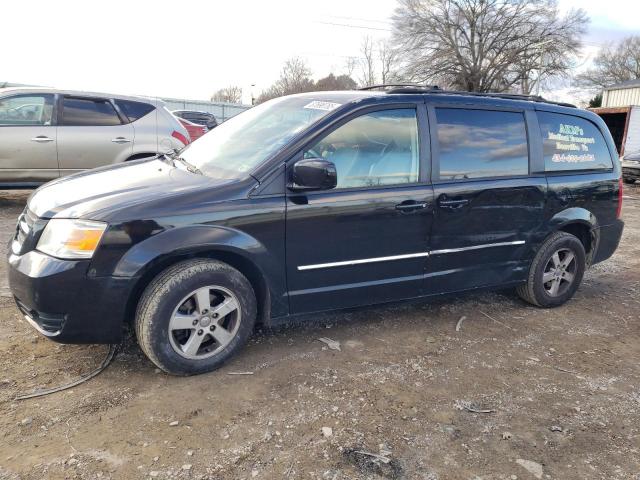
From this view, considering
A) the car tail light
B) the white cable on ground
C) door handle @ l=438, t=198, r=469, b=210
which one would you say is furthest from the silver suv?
door handle @ l=438, t=198, r=469, b=210

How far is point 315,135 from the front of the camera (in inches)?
128

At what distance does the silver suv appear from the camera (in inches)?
271

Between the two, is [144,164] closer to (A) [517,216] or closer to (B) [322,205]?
(B) [322,205]

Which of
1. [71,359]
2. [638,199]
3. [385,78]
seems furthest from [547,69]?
[71,359]

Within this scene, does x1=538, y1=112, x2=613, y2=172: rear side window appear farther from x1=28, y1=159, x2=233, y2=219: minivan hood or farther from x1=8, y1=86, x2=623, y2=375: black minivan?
x1=28, y1=159, x2=233, y2=219: minivan hood

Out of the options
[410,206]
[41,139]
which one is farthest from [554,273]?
[41,139]

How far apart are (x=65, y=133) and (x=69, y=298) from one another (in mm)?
5176

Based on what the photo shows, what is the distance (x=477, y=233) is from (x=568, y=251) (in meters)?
1.19

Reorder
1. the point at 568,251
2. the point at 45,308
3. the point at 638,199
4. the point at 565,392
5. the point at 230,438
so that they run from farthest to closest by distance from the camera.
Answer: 1. the point at 638,199
2. the point at 568,251
3. the point at 565,392
4. the point at 45,308
5. the point at 230,438

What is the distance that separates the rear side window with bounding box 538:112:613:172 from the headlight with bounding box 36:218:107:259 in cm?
352

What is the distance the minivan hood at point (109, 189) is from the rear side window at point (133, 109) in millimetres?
4130

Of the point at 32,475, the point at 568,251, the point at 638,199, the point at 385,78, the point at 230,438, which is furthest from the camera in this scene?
the point at 385,78

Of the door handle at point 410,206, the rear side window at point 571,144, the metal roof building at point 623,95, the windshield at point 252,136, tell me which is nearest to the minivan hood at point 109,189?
the windshield at point 252,136

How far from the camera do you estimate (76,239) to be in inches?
107
